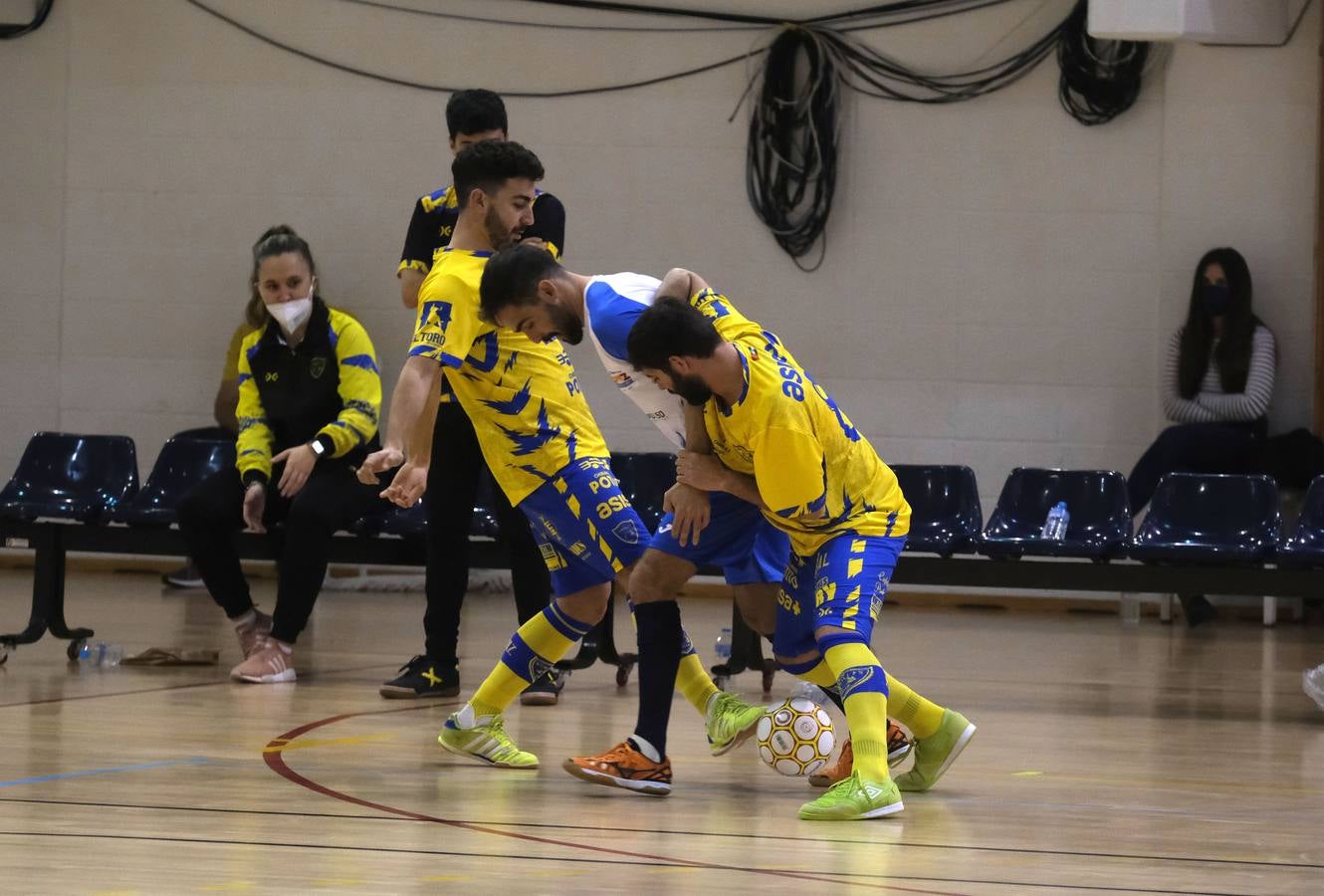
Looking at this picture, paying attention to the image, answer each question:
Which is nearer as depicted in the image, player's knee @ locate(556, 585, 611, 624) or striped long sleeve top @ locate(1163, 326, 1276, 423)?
player's knee @ locate(556, 585, 611, 624)

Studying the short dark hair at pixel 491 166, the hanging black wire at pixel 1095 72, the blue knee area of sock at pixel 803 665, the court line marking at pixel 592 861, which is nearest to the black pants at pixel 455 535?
the short dark hair at pixel 491 166

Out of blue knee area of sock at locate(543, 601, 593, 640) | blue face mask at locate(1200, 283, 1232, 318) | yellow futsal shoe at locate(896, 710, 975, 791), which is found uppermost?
blue face mask at locate(1200, 283, 1232, 318)

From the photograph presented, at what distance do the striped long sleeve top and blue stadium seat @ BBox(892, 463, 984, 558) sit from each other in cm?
268

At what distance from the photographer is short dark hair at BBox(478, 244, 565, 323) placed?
352cm

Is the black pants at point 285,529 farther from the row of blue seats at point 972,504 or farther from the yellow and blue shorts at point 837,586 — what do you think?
the yellow and blue shorts at point 837,586

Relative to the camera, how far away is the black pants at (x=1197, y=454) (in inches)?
318

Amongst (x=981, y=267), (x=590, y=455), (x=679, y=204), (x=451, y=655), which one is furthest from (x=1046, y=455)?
(x=590, y=455)

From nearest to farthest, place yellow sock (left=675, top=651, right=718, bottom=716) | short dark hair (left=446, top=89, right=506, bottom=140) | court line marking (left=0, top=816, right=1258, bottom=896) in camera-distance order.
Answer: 1. court line marking (left=0, top=816, right=1258, bottom=896)
2. yellow sock (left=675, top=651, right=718, bottom=716)
3. short dark hair (left=446, top=89, right=506, bottom=140)

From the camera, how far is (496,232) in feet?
13.8

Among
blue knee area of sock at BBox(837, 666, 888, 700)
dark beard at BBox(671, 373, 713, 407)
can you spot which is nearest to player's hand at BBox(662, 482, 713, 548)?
dark beard at BBox(671, 373, 713, 407)

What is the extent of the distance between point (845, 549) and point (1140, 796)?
858mm

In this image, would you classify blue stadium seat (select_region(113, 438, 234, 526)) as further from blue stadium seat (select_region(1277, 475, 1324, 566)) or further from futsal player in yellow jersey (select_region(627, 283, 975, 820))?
blue stadium seat (select_region(1277, 475, 1324, 566))

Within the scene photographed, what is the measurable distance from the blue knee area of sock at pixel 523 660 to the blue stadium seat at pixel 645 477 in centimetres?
228

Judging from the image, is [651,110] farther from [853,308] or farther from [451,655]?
[451,655]
